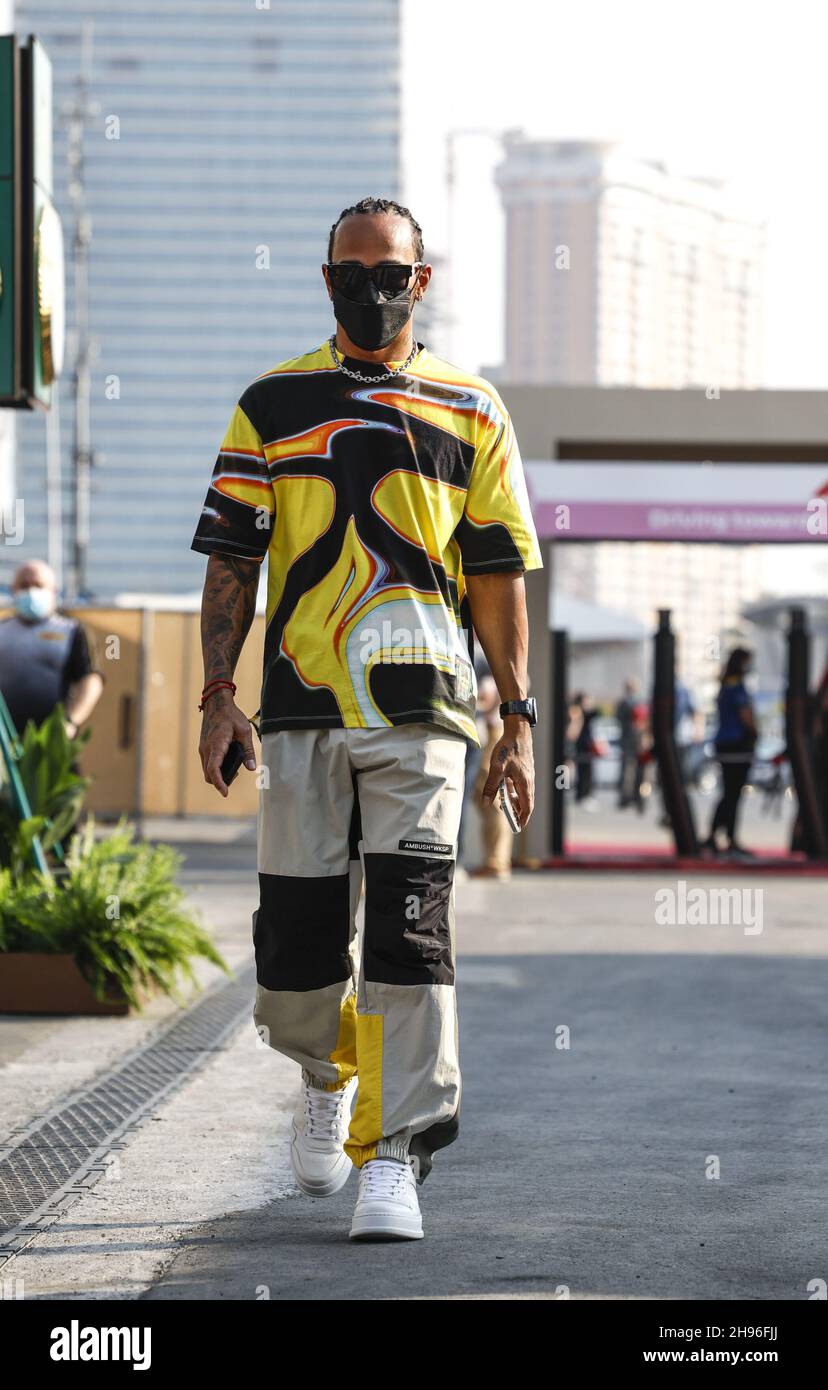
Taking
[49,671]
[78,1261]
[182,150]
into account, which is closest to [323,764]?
[78,1261]

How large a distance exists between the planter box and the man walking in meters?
3.17

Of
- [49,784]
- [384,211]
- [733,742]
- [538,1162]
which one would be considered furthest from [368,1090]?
[733,742]

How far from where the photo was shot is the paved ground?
3625mm

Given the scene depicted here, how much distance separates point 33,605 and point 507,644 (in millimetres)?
5417

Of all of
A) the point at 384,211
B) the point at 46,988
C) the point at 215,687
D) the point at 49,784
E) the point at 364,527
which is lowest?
the point at 46,988

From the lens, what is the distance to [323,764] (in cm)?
391

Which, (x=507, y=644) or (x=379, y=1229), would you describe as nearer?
(x=379, y=1229)

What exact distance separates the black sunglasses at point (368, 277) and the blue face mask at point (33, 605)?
Answer: 5.29 meters

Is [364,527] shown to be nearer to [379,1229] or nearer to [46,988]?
[379,1229]

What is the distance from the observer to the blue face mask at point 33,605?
9.09m

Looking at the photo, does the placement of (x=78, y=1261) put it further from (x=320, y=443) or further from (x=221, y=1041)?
(x=221, y=1041)

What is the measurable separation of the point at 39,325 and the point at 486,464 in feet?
13.7

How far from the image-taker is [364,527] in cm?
392
